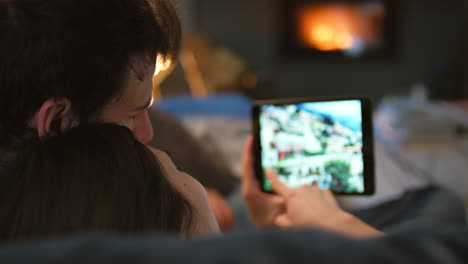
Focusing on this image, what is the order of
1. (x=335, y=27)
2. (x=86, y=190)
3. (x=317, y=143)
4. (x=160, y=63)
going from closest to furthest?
1. (x=86, y=190)
2. (x=160, y=63)
3. (x=317, y=143)
4. (x=335, y=27)

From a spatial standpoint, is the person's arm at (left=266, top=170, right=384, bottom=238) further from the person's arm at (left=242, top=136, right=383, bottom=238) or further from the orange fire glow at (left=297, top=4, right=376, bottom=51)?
the orange fire glow at (left=297, top=4, right=376, bottom=51)

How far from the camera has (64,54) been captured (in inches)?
16.3

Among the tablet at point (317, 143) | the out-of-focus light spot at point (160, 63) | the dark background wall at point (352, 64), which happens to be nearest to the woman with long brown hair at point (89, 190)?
the out-of-focus light spot at point (160, 63)

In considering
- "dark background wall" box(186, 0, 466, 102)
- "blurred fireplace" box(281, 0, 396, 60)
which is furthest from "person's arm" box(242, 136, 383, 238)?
"blurred fireplace" box(281, 0, 396, 60)

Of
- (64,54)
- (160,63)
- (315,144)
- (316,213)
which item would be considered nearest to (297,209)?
(316,213)

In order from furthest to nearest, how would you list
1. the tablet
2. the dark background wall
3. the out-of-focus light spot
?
1. the dark background wall
2. the tablet
3. the out-of-focus light spot

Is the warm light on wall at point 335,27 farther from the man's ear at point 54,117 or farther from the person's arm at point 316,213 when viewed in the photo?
the man's ear at point 54,117

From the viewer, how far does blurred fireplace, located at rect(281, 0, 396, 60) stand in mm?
4824

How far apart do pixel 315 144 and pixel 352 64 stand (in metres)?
4.33

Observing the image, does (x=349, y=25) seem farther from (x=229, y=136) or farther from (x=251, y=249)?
(x=251, y=249)

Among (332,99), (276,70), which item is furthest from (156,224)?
(276,70)

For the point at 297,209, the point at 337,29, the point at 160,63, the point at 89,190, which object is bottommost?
the point at 297,209

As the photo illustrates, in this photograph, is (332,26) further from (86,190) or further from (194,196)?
(86,190)

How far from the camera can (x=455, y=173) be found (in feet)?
4.54
